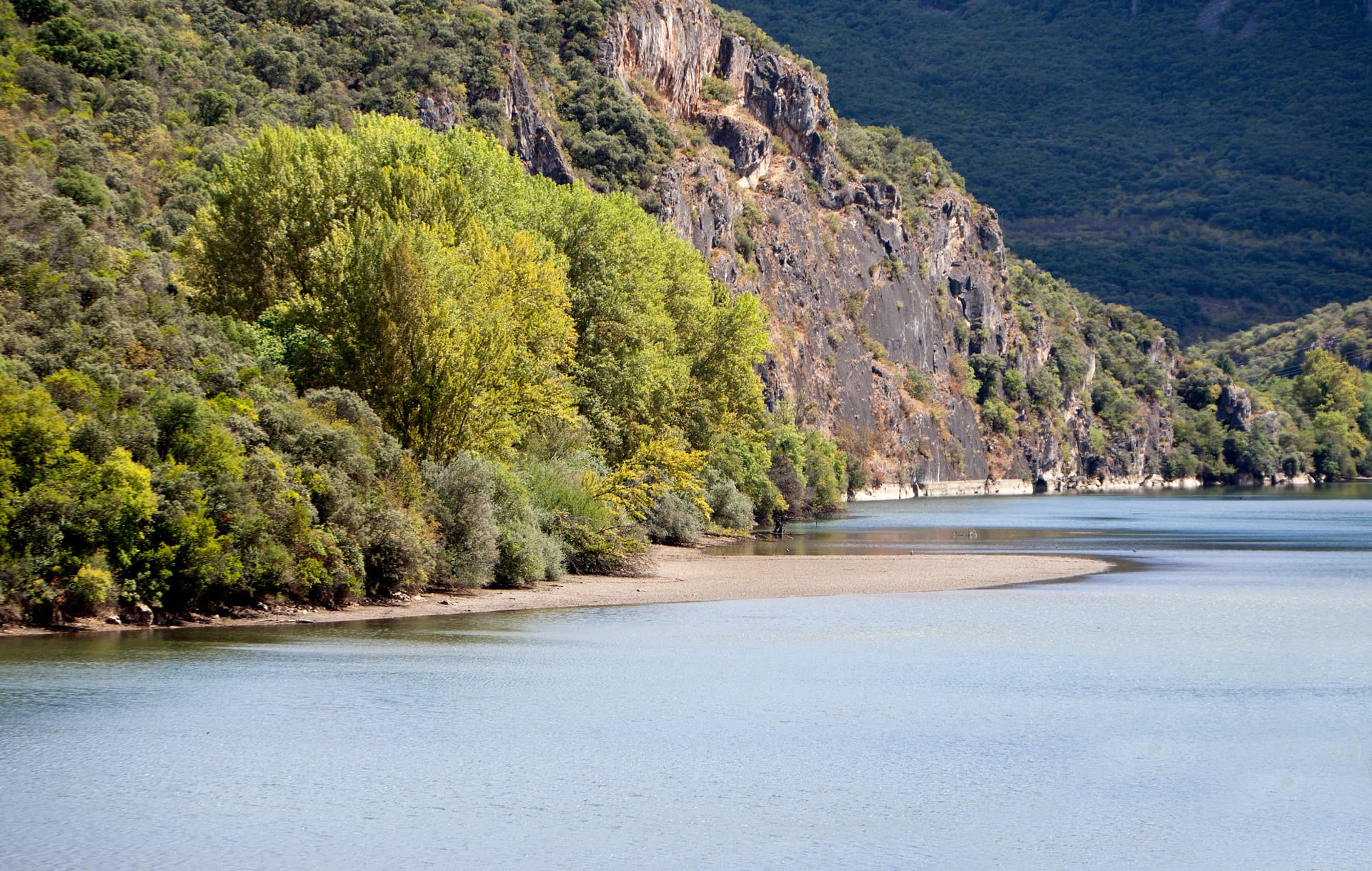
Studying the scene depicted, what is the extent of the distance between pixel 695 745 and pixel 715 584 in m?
25.2

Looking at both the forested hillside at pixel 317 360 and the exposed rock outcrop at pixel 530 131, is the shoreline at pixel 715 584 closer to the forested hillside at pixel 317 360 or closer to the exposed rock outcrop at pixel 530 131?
the forested hillside at pixel 317 360

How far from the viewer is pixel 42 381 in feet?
105

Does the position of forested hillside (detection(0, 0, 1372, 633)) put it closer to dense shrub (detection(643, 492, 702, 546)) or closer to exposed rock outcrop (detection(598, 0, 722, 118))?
dense shrub (detection(643, 492, 702, 546))

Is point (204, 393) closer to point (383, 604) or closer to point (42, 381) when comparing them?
point (42, 381)

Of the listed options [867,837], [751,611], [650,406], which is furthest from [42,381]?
[650,406]

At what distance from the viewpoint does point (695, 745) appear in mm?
21891

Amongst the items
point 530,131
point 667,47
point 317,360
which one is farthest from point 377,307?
point 667,47

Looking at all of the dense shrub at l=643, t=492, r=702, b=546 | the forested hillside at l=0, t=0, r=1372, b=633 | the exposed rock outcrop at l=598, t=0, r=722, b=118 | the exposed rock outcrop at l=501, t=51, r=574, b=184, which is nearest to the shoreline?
the forested hillside at l=0, t=0, r=1372, b=633

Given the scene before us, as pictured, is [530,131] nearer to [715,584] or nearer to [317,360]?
[317,360]

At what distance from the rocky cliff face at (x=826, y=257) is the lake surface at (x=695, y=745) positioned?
7998 centimetres

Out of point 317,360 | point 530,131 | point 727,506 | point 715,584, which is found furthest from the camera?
point 530,131

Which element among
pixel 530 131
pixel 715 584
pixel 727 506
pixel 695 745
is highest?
pixel 530 131

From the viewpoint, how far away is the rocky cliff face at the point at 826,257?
426 ft

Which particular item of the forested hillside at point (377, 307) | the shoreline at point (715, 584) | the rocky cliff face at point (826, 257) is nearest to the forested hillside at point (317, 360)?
the forested hillside at point (377, 307)
